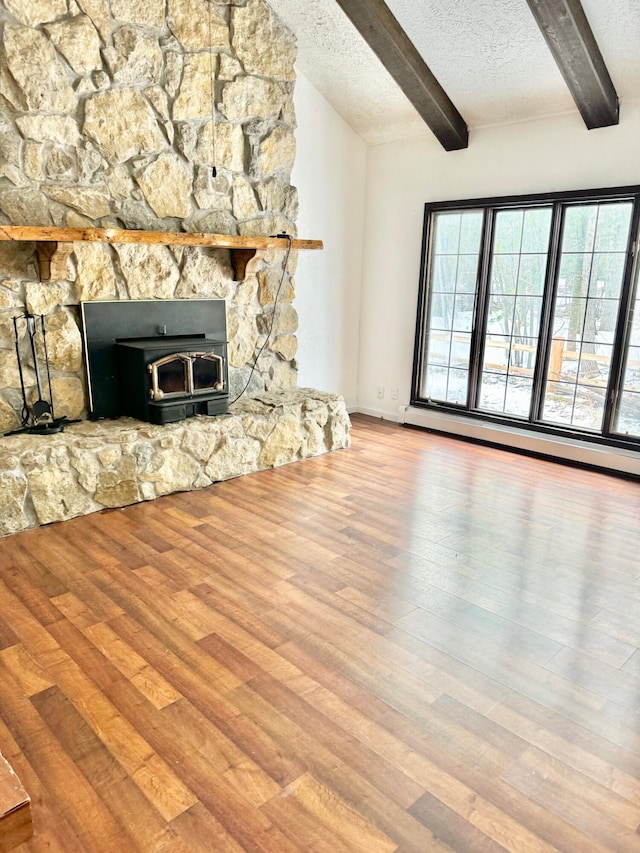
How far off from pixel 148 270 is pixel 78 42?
131 centimetres

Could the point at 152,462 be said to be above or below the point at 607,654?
above

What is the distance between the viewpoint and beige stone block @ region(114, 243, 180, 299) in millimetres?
3871

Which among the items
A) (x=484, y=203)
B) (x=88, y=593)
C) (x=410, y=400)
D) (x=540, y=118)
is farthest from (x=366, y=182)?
(x=88, y=593)

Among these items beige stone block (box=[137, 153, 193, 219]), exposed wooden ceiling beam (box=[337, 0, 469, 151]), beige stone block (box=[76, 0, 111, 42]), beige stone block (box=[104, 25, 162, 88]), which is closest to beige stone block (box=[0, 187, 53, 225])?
beige stone block (box=[137, 153, 193, 219])

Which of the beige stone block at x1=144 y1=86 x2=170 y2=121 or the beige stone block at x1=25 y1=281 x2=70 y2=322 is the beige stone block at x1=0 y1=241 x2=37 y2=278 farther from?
the beige stone block at x1=144 y1=86 x2=170 y2=121

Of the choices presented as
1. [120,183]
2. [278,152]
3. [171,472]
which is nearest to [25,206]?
[120,183]

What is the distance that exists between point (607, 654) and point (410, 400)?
3616 mm

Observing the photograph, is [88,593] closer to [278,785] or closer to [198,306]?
[278,785]

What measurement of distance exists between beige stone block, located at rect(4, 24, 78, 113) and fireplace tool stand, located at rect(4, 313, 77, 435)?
1.20 meters

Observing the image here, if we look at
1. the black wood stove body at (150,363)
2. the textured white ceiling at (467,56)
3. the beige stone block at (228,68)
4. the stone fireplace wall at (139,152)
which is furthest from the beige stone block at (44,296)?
the textured white ceiling at (467,56)

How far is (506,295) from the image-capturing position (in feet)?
16.1

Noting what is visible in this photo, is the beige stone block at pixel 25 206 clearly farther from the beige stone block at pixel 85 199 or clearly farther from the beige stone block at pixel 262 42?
the beige stone block at pixel 262 42

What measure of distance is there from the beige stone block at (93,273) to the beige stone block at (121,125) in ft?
1.86

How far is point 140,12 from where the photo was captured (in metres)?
3.70
